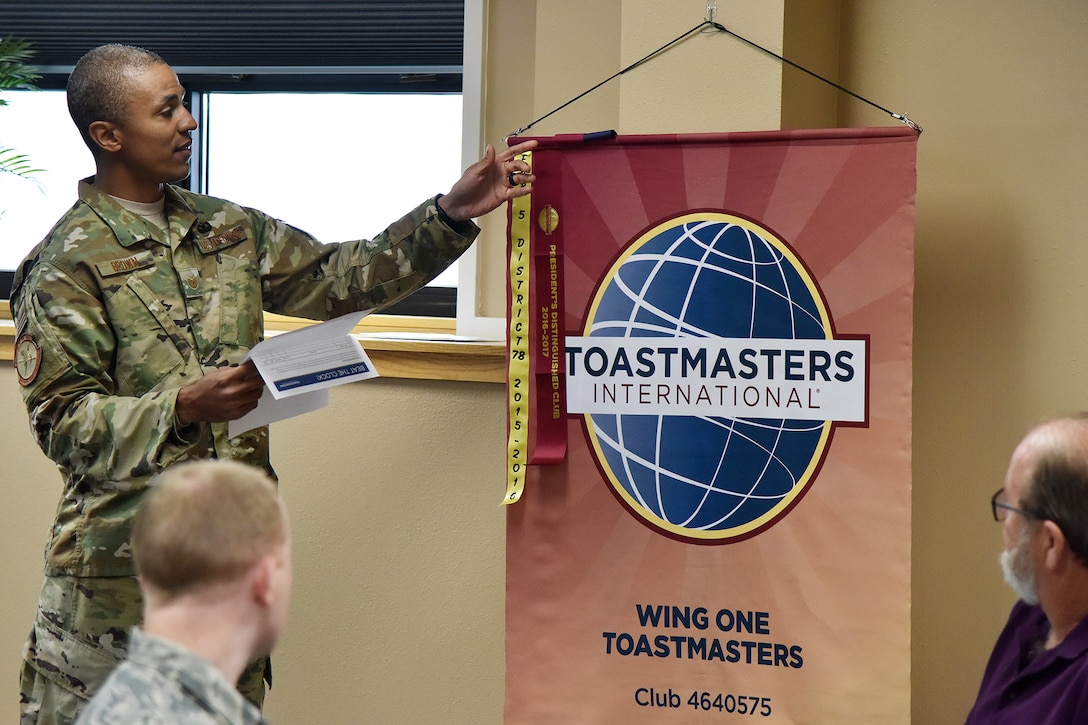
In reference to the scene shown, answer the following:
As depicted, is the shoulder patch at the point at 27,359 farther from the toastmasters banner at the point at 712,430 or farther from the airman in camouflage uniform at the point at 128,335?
the toastmasters banner at the point at 712,430

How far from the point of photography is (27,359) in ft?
5.89

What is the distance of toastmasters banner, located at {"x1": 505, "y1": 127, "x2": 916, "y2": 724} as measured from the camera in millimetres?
1866

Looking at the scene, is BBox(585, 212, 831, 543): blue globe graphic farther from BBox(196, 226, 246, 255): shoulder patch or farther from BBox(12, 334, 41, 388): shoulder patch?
BBox(12, 334, 41, 388): shoulder patch

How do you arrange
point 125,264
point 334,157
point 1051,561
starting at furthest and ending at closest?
point 334,157 < point 125,264 < point 1051,561

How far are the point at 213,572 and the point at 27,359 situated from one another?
933mm

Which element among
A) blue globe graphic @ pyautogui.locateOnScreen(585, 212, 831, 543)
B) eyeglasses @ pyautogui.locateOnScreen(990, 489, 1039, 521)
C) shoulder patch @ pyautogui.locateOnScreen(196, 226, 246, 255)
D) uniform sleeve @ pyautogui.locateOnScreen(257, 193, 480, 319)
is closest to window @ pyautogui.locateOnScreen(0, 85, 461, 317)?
uniform sleeve @ pyautogui.locateOnScreen(257, 193, 480, 319)

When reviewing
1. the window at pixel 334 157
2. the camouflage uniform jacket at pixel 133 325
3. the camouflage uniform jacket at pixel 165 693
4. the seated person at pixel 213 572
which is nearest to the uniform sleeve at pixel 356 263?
the camouflage uniform jacket at pixel 133 325

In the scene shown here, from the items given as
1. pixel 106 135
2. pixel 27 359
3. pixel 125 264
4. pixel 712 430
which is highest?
pixel 106 135

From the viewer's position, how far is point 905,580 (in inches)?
73.4

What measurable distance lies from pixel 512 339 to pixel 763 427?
1.65ft

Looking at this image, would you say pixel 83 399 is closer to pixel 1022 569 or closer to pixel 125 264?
pixel 125 264

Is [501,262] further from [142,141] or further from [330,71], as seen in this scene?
[142,141]

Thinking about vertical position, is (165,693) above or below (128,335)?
below

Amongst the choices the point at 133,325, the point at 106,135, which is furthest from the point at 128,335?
the point at 106,135
